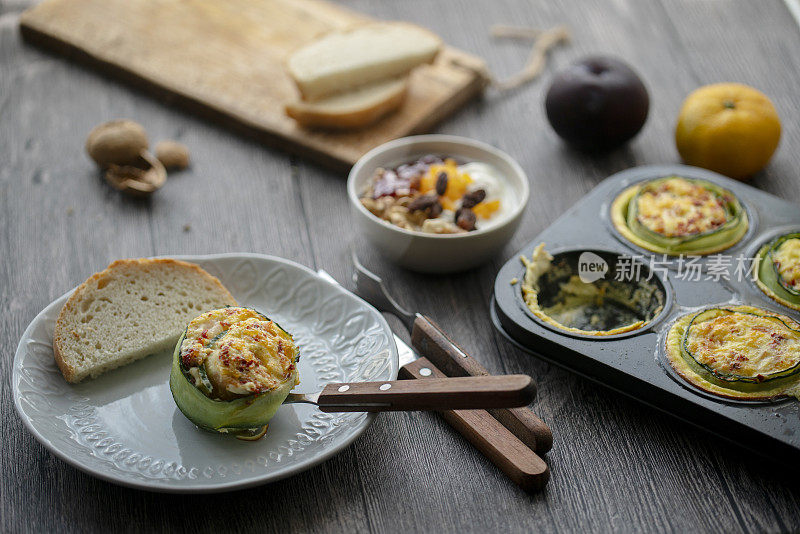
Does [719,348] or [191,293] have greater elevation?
[719,348]

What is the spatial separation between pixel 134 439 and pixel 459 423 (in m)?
0.84

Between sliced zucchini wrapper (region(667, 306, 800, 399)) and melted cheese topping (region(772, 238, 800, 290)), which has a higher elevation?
melted cheese topping (region(772, 238, 800, 290))

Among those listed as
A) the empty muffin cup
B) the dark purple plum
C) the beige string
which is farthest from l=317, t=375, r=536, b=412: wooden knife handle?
the beige string

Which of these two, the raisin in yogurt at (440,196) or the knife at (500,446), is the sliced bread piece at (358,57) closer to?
the raisin in yogurt at (440,196)

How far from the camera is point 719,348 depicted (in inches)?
80.7

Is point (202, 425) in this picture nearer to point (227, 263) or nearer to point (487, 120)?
point (227, 263)

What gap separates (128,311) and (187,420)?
1.36ft

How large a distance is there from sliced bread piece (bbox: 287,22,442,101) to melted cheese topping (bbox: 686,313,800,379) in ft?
6.07

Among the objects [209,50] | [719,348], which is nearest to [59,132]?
[209,50]

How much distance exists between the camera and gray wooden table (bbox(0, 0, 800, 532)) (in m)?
1.89

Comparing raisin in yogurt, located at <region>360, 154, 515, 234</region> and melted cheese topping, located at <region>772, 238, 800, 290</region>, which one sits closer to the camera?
melted cheese topping, located at <region>772, 238, 800, 290</region>

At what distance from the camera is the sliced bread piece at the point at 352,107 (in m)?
3.20

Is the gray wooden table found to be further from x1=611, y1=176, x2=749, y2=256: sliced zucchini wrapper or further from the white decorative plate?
x1=611, y1=176, x2=749, y2=256: sliced zucchini wrapper

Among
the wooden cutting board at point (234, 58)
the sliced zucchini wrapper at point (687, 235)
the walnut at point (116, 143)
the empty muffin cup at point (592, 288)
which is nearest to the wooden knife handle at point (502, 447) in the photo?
the empty muffin cup at point (592, 288)
